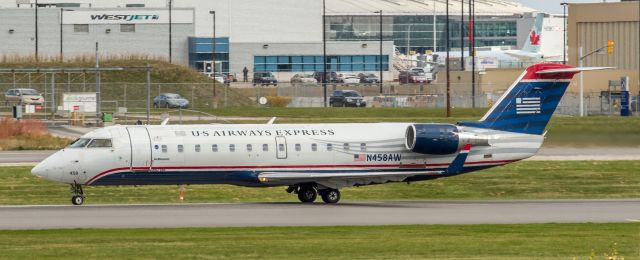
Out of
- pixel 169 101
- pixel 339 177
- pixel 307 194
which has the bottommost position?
pixel 307 194

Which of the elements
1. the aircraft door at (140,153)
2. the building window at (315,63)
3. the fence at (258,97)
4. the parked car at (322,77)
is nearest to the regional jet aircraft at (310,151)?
the aircraft door at (140,153)

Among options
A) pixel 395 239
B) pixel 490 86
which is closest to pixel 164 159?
pixel 395 239

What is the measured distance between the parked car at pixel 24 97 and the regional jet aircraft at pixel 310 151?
4373 centimetres

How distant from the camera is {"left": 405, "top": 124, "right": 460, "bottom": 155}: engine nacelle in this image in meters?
39.2

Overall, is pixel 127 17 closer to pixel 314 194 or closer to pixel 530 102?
pixel 314 194

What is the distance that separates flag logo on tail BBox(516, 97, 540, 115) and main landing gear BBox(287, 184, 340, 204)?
6216 millimetres

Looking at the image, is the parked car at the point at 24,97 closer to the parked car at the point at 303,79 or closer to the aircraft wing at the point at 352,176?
the aircraft wing at the point at 352,176

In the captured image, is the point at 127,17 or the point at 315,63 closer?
the point at 127,17

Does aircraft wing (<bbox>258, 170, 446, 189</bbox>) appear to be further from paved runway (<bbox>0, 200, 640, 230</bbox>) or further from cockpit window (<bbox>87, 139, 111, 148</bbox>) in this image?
cockpit window (<bbox>87, 139, 111, 148</bbox>)

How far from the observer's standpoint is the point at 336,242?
27438mm

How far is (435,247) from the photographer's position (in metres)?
26.6

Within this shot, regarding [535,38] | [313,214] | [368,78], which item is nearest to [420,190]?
[313,214]

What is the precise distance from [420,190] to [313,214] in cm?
935

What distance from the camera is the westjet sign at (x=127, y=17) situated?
433ft
